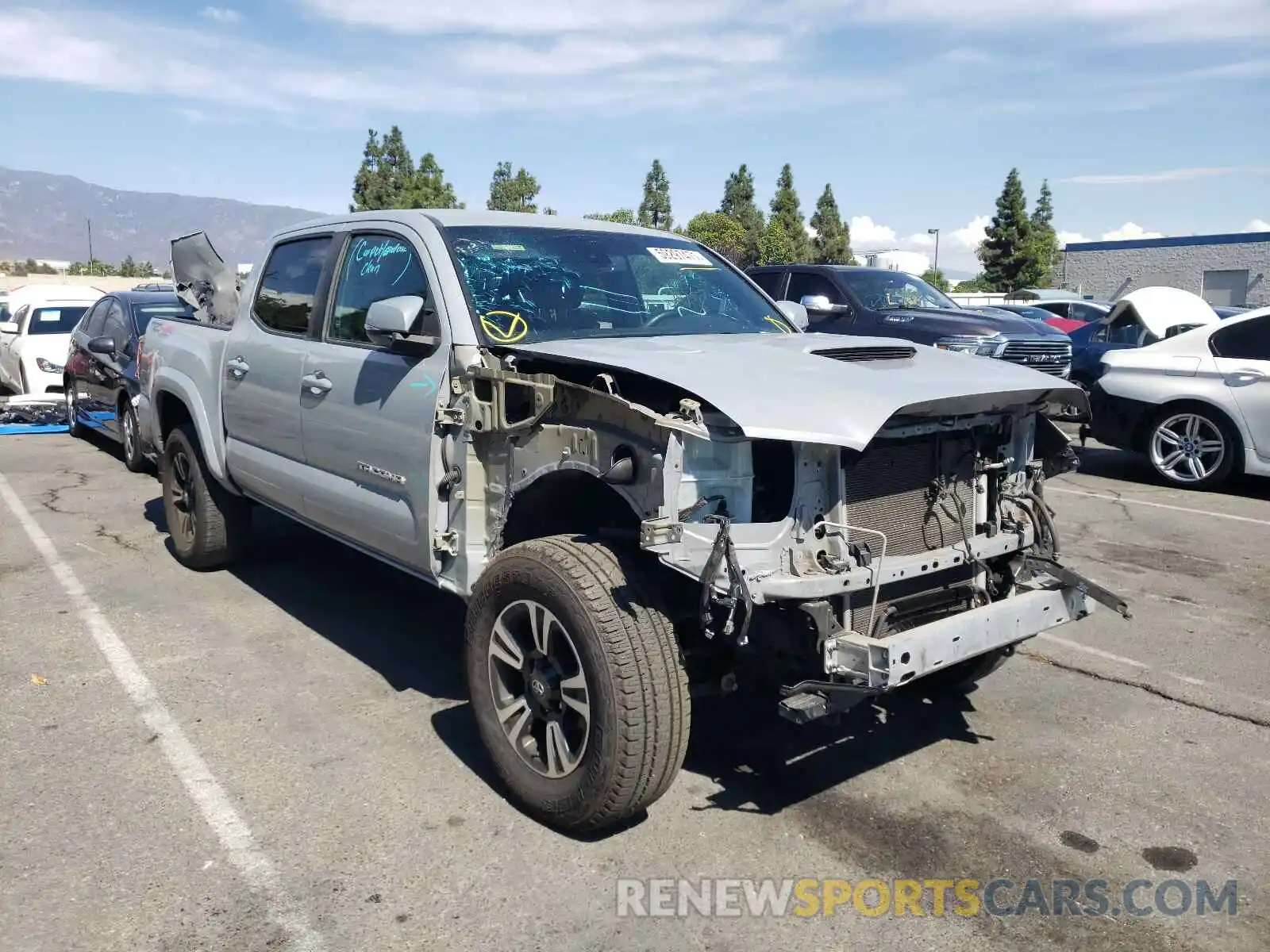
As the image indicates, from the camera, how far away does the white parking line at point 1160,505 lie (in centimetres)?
824

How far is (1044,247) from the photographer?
2237 inches

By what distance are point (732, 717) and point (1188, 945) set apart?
1876 millimetres

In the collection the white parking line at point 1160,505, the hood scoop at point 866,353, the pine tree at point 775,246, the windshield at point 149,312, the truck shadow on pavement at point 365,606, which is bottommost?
the truck shadow on pavement at point 365,606

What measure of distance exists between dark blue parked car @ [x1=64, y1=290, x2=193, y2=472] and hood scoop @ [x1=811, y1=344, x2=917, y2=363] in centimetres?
723

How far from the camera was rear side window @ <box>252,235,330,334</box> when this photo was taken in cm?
502

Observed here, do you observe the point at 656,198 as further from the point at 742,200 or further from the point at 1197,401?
the point at 1197,401

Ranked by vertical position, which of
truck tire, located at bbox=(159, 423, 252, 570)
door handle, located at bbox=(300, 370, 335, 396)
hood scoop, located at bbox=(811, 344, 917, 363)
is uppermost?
hood scoop, located at bbox=(811, 344, 917, 363)

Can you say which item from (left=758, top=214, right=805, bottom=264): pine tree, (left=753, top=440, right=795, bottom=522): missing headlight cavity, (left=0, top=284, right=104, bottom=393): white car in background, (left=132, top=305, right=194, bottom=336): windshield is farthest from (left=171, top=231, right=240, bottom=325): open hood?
(left=758, top=214, right=805, bottom=264): pine tree

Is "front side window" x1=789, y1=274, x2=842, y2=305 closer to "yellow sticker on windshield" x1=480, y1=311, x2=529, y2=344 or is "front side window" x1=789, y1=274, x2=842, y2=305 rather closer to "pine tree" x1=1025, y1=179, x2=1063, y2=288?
"yellow sticker on windshield" x1=480, y1=311, x2=529, y2=344

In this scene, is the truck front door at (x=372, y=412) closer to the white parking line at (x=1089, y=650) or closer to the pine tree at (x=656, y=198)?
the white parking line at (x=1089, y=650)

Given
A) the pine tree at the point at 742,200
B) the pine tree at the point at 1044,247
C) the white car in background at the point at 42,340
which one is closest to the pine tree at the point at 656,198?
the pine tree at the point at 742,200

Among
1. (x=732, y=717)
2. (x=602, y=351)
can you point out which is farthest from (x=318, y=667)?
(x=602, y=351)

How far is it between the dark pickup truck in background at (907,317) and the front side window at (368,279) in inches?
Result: 264

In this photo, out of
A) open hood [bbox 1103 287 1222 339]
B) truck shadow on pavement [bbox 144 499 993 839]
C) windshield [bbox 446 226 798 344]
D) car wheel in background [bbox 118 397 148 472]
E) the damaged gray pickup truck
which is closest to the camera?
the damaged gray pickup truck
